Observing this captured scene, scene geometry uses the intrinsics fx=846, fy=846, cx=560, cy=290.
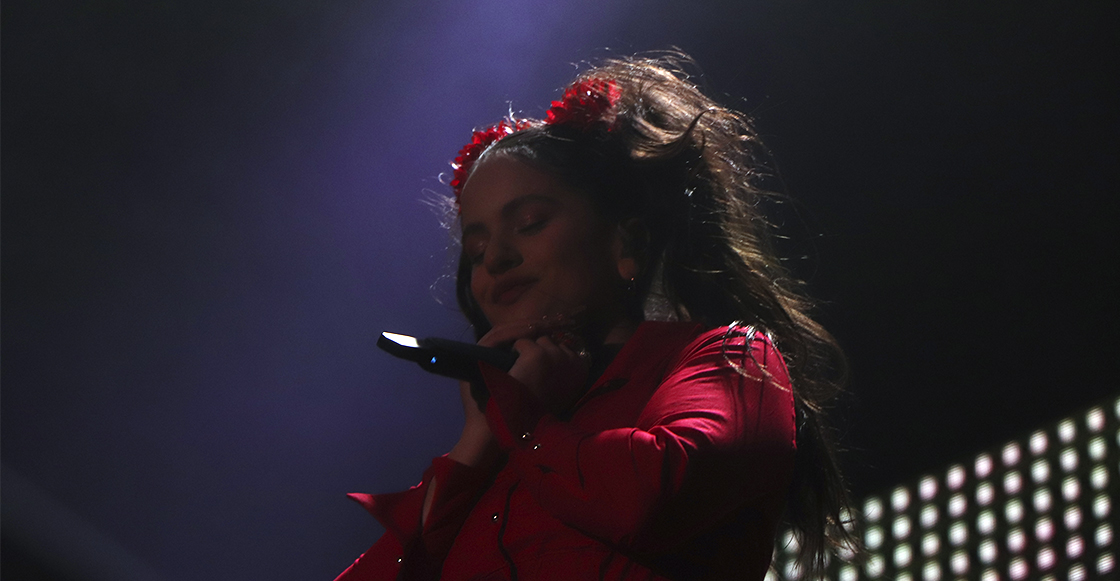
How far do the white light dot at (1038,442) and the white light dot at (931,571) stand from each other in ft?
1.00

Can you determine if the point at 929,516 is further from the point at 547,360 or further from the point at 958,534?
the point at 547,360

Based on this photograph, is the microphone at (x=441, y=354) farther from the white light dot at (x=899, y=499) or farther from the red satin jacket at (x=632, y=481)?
the white light dot at (x=899, y=499)

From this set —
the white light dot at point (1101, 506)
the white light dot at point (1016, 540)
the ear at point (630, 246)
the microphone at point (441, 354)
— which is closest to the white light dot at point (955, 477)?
the white light dot at point (1016, 540)

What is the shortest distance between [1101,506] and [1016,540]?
0.16 meters

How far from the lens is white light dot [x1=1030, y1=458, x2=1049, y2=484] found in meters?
1.59

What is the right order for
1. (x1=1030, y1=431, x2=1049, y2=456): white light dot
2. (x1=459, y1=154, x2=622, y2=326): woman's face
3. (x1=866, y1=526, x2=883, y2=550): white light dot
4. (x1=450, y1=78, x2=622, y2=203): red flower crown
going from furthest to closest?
(x1=866, y1=526, x2=883, y2=550): white light dot
(x1=1030, y1=431, x2=1049, y2=456): white light dot
(x1=450, y1=78, x2=622, y2=203): red flower crown
(x1=459, y1=154, x2=622, y2=326): woman's face

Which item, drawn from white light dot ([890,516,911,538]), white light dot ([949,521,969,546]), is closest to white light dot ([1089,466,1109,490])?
white light dot ([949,521,969,546])

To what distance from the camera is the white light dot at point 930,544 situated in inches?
67.7

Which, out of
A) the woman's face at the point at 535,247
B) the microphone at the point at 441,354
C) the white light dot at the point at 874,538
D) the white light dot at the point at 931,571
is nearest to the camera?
the microphone at the point at 441,354

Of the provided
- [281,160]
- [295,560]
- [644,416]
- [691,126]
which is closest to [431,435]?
[295,560]

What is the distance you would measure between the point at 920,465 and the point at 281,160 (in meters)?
1.54

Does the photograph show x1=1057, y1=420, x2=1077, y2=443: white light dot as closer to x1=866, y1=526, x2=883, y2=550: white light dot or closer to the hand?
x1=866, y1=526, x2=883, y2=550: white light dot

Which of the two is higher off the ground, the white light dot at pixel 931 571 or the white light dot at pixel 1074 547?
the white light dot at pixel 1074 547

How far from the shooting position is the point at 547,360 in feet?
2.89
